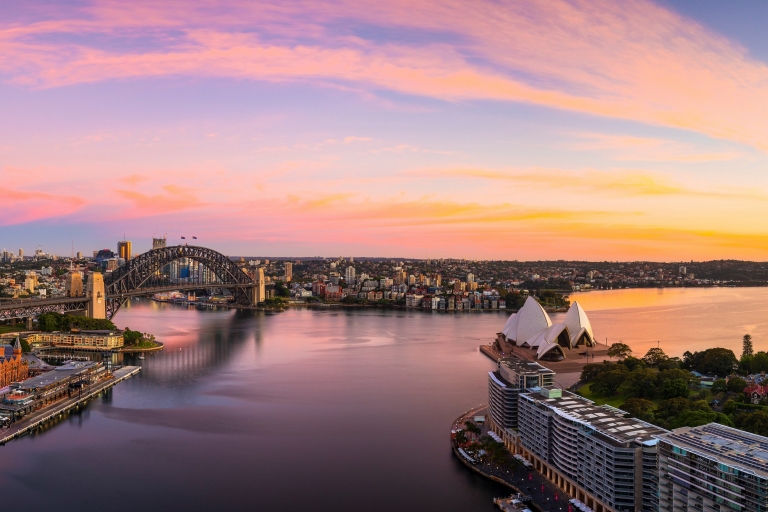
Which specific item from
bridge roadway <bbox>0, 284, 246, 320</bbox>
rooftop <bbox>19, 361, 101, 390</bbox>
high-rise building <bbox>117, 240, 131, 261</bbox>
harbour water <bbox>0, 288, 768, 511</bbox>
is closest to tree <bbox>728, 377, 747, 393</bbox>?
harbour water <bbox>0, 288, 768, 511</bbox>

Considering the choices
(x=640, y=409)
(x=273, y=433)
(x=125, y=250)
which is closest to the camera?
(x=640, y=409)

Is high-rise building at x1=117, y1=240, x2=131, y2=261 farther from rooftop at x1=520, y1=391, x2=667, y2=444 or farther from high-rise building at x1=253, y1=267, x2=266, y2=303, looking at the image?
rooftop at x1=520, y1=391, x2=667, y2=444

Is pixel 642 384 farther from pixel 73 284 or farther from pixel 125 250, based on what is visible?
pixel 125 250

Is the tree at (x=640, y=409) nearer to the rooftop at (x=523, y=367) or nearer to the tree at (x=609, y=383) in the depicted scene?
the rooftop at (x=523, y=367)

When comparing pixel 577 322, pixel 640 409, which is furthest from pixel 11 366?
pixel 577 322

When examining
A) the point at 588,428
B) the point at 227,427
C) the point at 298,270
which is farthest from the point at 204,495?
the point at 298,270

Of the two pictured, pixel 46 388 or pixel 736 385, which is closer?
pixel 736 385

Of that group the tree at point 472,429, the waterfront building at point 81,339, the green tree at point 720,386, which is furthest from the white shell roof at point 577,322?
the waterfront building at point 81,339
